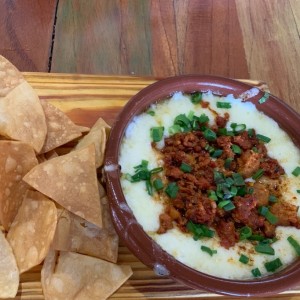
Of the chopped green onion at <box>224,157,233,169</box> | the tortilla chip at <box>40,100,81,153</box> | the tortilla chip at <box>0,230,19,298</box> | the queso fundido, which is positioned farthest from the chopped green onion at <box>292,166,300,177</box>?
the tortilla chip at <box>0,230,19,298</box>

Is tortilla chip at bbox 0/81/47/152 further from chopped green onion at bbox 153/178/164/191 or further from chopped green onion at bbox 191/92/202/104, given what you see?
chopped green onion at bbox 191/92/202/104

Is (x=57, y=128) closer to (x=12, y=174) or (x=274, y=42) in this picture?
(x=12, y=174)

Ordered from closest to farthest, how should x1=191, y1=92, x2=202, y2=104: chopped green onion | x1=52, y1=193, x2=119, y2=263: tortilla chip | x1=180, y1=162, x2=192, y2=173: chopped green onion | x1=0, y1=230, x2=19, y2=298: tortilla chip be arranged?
x1=0, y1=230, x2=19, y2=298: tortilla chip
x1=52, y1=193, x2=119, y2=263: tortilla chip
x1=180, y1=162, x2=192, y2=173: chopped green onion
x1=191, y1=92, x2=202, y2=104: chopped green onion

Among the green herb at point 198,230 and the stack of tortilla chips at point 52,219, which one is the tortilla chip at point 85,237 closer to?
the stack of tortilla chips at point 52,219

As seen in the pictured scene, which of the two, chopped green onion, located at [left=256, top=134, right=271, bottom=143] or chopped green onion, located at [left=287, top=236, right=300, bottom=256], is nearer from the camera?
chopped green onion, located at [left=287, top=236, right=300, bottom=256]

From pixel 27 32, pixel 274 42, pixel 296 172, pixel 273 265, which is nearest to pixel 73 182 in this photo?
pixel 273 265

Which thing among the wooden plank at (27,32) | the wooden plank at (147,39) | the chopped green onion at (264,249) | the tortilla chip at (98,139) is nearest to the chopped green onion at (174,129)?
the tortilla chip at (98,139)
